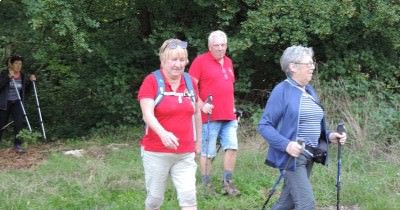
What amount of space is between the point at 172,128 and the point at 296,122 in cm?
97

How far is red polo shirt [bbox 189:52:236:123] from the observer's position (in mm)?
6406

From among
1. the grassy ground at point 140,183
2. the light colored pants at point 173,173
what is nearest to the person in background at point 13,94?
the grassy ground at point 140,183

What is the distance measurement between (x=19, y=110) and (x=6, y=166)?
7.17ft

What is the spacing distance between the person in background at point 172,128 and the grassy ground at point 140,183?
4.32 feet

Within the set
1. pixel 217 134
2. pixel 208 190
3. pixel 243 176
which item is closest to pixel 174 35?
pixel 243 176

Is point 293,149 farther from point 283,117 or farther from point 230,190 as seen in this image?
point 230,190

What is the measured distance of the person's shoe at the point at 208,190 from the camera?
6.46m

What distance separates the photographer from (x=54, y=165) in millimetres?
8195

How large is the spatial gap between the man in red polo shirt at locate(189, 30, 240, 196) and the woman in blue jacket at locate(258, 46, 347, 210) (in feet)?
5.78

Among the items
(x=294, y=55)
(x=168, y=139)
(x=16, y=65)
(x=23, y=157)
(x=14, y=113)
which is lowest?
(x=23, y=157)

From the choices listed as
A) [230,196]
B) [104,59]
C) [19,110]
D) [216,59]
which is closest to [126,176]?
[230,196]

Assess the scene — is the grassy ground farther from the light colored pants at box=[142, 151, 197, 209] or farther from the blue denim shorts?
the light colored pants at box=[142, 151, 197, 209]

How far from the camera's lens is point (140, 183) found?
22.5ft

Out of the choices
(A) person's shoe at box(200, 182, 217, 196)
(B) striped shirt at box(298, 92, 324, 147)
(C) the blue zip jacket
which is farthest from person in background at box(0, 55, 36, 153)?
(B) striped shirt at box(298, 92, 324, 147)
